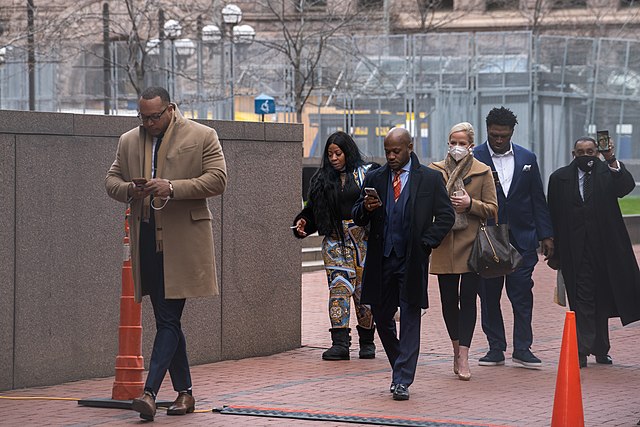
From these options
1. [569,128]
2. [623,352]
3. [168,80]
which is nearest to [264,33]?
[168,80]

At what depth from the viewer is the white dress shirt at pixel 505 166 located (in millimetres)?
10258

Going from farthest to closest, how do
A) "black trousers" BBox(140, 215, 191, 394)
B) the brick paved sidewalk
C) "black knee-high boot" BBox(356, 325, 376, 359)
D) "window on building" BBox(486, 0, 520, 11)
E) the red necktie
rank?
"window on building" BBox(486, 0, 520, 11), "black knee-high boot" BBox(356, 325, 376, 359), the red necktie, the brick paved sidewalk, "black trousers" BBox(140, 215, 191, 394)

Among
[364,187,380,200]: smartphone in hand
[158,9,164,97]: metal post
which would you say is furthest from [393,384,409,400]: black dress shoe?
[158,9,164,97]: metal post

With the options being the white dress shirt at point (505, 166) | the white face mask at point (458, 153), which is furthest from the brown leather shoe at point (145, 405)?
the white dress shirt at point (505, 166)

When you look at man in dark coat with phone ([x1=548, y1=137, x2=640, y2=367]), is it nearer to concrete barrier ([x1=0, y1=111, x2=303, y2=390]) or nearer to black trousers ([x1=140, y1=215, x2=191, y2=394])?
concrete barrier ([x1=0, y1=111, x2=303, y2=390])

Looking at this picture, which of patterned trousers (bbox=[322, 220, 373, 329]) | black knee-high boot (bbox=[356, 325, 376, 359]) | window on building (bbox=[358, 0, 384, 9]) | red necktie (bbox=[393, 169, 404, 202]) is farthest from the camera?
Result: window on building (bbox=[358, 0, 384, 9])

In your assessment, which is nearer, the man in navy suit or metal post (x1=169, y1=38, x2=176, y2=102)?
the man in navy suit

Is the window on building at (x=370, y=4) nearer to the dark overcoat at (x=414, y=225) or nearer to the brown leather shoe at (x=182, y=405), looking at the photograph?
the dark overcoat at (x=414, y=225)

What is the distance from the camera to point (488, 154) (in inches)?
405

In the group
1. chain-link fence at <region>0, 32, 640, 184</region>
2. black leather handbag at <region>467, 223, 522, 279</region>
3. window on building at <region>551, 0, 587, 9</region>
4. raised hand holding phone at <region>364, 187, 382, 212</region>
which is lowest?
black leather handbag at <region>467, 223, 522, 279</region>

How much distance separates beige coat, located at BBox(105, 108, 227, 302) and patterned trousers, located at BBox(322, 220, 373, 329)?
278 centimetres

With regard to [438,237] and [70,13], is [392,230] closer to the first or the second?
[438,237]

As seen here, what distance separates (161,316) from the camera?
766cm

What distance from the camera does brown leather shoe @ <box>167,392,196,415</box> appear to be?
777 centimetres
